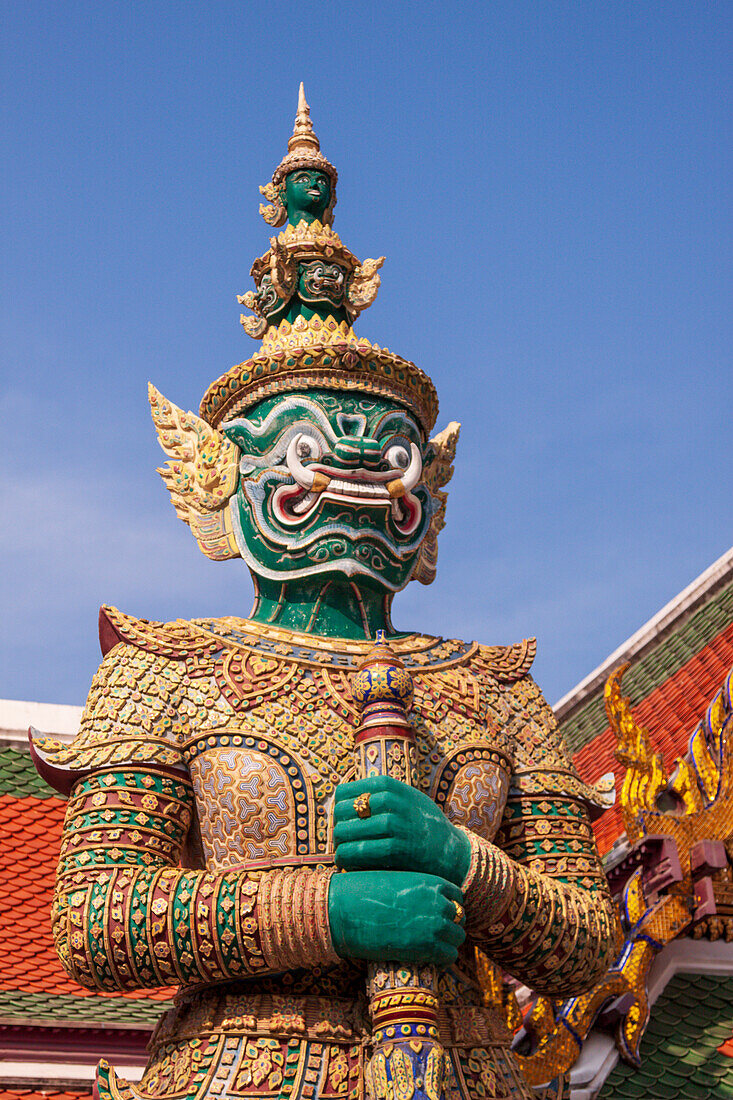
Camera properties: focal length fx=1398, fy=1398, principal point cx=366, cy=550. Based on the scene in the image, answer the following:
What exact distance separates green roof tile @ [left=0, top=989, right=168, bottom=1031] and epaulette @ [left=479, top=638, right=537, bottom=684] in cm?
227

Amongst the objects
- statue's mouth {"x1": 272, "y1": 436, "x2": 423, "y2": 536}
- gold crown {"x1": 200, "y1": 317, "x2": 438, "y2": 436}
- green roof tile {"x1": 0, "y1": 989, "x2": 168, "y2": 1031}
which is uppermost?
gold crown {"x1": 200, "y1": 317, "x2": 438, "y2": 436}

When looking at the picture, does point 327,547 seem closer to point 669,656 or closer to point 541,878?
point 541,878

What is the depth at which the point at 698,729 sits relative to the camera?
6.77 meters

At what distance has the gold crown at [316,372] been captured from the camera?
5.12 meters

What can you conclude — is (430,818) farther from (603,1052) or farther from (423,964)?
(603,1052)

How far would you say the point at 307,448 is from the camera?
4.96 meters

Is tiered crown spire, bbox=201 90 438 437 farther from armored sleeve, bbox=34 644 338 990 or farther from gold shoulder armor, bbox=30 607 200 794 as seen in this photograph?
armored sleeve, bbox=34 644 338 990

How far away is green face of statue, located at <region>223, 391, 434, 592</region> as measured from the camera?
194 inches

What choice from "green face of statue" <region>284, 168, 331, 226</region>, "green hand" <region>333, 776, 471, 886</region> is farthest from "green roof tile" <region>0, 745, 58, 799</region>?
"green hand" <region>333, 776, 471, 886</region>

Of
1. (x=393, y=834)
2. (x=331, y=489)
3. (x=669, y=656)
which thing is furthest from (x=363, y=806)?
(x=669, y=656)

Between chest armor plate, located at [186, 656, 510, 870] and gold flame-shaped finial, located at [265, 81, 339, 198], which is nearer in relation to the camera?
chest armor plate, located at [186, 656, 510, 870]

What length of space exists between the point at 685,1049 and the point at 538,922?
2.13 m

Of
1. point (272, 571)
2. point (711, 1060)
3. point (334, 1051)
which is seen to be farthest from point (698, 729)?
point (334, 1051)

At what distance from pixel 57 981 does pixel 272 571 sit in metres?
2.72
